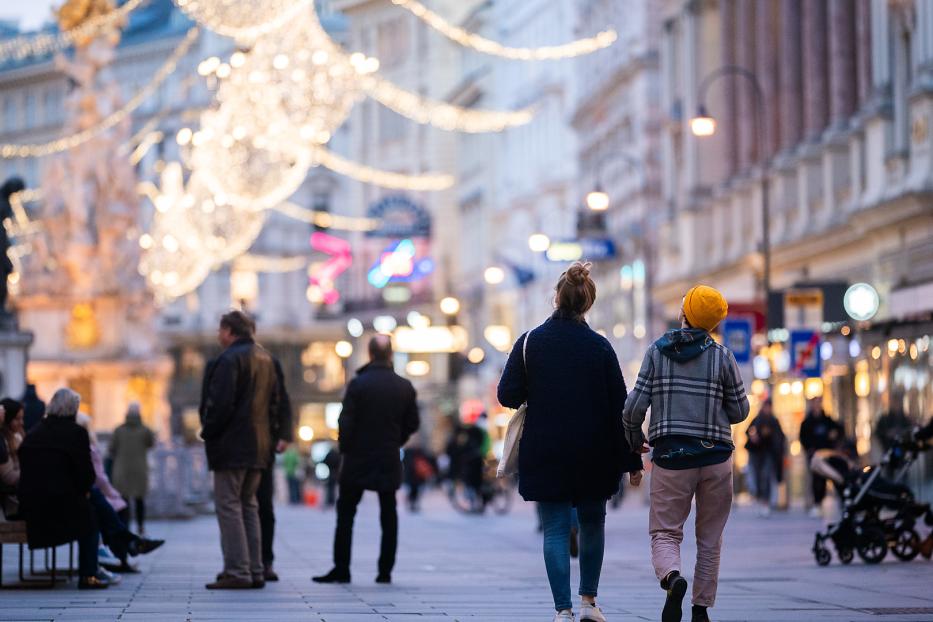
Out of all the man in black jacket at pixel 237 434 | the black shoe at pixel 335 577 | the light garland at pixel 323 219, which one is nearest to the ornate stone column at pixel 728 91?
the black shoe at pixel 335 577

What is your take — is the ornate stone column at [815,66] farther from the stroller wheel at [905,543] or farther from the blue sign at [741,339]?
the stroller wheel at [905,543]

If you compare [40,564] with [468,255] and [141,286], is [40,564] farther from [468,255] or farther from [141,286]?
[468,255]

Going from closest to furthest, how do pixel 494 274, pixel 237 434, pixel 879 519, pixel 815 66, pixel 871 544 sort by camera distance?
pixel 237 434, pixel 871 544, pixel 879 519, pixel 815 66, pixel 494 274

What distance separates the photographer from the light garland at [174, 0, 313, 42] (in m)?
31.6

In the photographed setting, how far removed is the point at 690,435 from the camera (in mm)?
13227

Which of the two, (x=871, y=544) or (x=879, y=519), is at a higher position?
(x=879, y=519)

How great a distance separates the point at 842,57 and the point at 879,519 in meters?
24.3

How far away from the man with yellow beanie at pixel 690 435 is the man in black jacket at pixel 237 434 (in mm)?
5204

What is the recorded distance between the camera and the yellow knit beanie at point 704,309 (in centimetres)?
1348

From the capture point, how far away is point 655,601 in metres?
16.9

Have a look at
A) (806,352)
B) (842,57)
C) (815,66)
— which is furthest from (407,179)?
(806,352)

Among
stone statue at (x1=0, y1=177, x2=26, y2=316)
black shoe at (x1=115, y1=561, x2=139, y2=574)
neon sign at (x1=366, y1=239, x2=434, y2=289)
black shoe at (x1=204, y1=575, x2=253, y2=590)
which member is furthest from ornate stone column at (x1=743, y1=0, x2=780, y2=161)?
neon sign at (x1=366, y1=239, x2=434, y2=289)

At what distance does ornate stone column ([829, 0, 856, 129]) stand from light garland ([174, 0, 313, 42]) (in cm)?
1555

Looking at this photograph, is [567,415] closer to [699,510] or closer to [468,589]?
[699,510]
